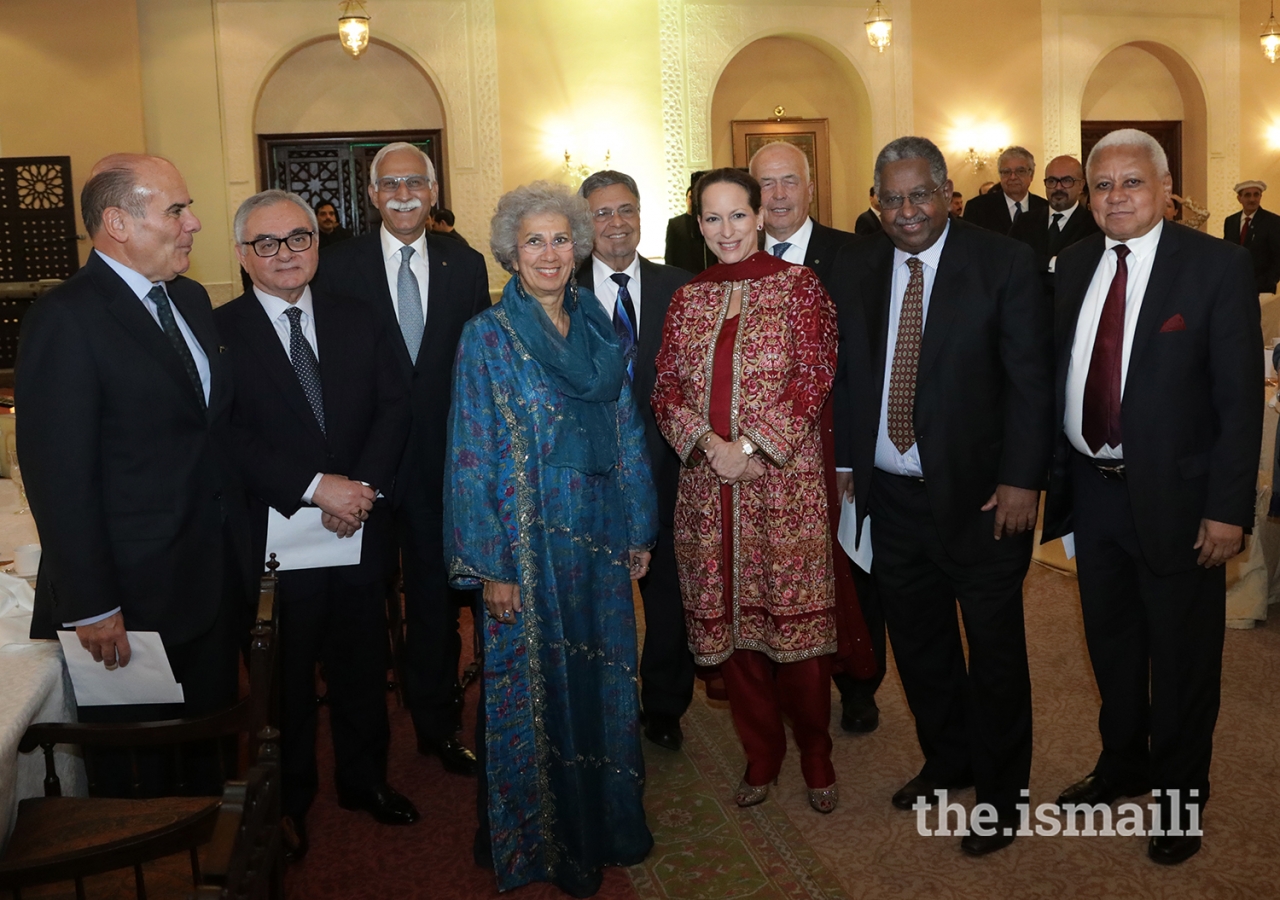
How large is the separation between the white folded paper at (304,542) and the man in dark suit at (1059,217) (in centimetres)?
506

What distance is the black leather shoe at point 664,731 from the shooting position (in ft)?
12.2

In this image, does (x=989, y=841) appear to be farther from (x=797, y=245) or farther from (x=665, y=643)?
(x=797, y=245)

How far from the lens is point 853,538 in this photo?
126 inches

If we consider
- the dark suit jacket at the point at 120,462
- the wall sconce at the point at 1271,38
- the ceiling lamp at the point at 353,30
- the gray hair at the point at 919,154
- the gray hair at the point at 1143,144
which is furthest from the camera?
the wall sconce at the point at 1271,38

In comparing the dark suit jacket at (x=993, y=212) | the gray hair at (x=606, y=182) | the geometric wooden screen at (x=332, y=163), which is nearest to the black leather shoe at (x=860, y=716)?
the gray hair at (x=606, y=182)

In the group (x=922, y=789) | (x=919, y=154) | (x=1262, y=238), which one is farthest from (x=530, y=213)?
(x=1262, y=238)

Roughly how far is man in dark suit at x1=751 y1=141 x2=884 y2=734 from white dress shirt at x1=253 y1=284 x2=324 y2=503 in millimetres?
1364

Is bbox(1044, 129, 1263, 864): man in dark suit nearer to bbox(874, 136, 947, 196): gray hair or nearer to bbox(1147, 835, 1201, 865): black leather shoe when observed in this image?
bbox(1147, 835, 1201, 865): black leather shoe

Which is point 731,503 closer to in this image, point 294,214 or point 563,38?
point 294,214

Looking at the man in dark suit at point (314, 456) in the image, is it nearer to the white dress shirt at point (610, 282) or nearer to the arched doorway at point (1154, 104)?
the white dress shirt at point (610, 282)

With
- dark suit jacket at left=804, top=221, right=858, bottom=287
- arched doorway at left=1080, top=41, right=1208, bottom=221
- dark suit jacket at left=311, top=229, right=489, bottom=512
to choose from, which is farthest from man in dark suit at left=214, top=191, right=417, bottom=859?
arched doorway at left=1080, top=41, right=1208, bottom=221

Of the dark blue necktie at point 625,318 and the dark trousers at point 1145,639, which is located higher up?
the dark blue necktie at point 625,318

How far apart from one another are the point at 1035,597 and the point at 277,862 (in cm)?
406

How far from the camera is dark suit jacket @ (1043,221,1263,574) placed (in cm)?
263
